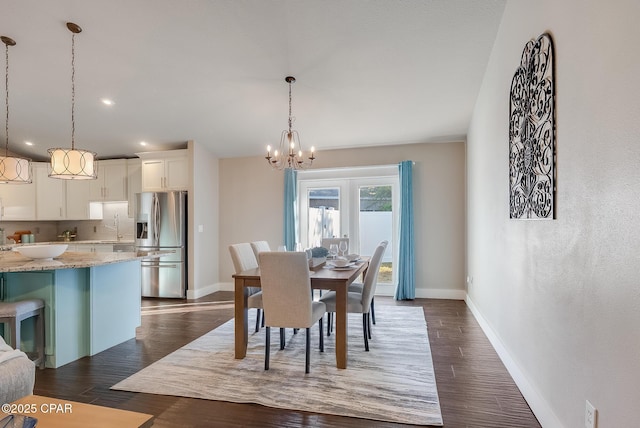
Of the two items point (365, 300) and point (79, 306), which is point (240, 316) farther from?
point (79, 306)

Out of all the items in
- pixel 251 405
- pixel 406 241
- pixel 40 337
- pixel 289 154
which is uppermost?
pixel 289 154

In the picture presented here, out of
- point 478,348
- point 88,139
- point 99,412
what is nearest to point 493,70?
point 478,348

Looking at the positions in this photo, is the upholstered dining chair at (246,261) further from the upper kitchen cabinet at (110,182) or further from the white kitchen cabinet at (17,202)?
the white kitchen cabinet at (17,202)

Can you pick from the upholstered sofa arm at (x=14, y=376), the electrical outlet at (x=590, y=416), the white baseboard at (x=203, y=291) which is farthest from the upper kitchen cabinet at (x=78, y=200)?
the electrical outlet at (x=590, y=416)

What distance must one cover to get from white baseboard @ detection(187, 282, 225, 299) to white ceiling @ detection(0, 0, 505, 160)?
248 cm

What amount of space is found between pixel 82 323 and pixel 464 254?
4955 millimetres

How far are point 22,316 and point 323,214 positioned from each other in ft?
13.6

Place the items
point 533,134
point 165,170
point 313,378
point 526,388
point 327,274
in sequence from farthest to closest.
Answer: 1. point 165,170
2. point 327,274
3. point 313,378
4. point 526,388
5. point 533,134

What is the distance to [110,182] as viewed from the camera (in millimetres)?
6062

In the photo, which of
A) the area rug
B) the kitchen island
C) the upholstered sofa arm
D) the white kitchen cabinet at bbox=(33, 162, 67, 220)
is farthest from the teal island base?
the white kitchen cabinet at bbox=(33, 162, 67, 220)

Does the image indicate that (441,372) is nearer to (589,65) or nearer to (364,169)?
(589,65)

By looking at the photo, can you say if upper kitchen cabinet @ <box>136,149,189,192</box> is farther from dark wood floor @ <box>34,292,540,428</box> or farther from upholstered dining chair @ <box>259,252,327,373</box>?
upholstered dining chair @ <box>259,252,327,373</box>

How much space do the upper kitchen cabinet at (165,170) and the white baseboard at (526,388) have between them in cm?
476

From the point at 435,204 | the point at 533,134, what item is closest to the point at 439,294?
the point at 435,204
